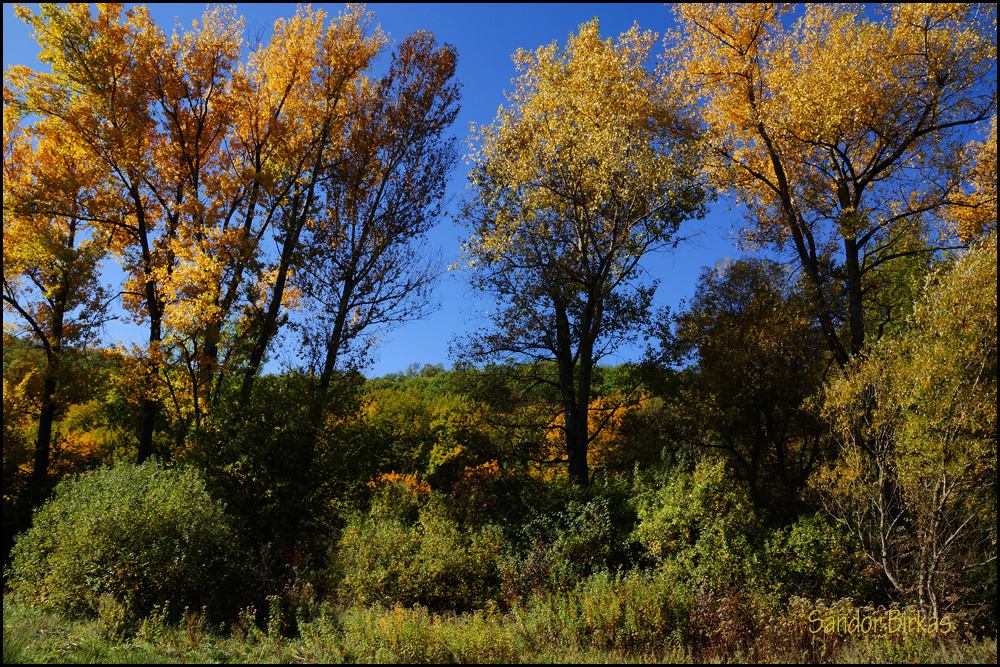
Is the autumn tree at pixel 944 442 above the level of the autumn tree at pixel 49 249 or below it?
below

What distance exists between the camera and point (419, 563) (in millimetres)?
10227

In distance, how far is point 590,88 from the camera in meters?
13.5

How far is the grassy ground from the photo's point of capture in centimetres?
688

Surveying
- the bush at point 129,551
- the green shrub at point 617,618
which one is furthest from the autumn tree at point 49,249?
the green shrub at point 617,618

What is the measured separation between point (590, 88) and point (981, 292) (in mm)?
9162

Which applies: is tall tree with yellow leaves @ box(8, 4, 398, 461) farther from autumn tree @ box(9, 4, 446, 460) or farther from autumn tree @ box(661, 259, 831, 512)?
autumn tree @ box(661, 259, 831, 512)

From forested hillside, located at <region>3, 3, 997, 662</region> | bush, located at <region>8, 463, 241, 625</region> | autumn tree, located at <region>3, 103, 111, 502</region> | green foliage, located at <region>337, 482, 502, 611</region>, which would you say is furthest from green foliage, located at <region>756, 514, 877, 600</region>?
autumn tree, located at <region>3, 103, 111, 502</region>

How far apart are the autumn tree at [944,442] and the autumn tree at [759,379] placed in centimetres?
401

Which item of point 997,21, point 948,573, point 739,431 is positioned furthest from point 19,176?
point 997,21

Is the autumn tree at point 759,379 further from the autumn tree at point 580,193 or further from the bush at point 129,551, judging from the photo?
the bush at point 129,551

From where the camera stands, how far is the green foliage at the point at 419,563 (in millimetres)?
9844

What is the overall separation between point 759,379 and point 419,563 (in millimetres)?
9247

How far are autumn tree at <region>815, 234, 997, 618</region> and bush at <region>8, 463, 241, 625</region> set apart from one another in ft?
36.4

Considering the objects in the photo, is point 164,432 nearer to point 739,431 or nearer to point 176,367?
point 176,367
